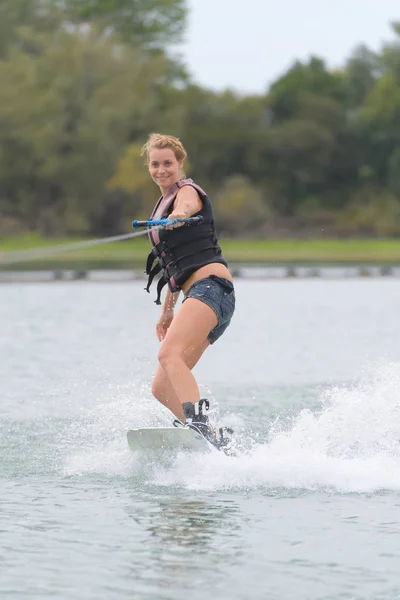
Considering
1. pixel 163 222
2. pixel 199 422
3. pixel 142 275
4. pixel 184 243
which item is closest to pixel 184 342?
pixel 199 422

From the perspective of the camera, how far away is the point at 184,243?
8.05 metres

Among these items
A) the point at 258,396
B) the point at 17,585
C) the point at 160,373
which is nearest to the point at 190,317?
the point at 160,373

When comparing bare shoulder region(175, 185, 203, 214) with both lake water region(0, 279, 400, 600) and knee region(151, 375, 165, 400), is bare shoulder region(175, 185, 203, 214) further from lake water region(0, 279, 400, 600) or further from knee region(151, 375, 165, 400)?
lake water region(0, 279, 400, 600)

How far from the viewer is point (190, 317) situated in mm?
7949

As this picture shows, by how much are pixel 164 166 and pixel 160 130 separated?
62393mm

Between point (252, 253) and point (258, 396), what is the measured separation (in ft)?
141

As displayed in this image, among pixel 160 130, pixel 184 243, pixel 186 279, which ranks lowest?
pixel 186 279

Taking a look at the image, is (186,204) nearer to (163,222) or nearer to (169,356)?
(163,222)

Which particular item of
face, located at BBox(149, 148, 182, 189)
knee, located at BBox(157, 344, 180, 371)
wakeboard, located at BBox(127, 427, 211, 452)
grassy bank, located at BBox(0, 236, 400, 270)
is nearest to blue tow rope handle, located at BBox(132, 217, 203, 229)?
face, located at BBox(149, 148, 182, 189)

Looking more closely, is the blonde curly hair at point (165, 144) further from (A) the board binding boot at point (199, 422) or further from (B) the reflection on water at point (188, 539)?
(B) the reflection on water at point (188, 539)

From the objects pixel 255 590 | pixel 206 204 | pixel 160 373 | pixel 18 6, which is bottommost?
pixel 255 590

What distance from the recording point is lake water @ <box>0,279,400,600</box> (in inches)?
238

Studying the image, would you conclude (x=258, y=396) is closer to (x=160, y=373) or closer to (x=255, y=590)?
(x=160, y=373)

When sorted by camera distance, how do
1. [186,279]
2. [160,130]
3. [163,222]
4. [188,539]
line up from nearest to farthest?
[188,539] < [163,222] < [186,279] < [160,130]
